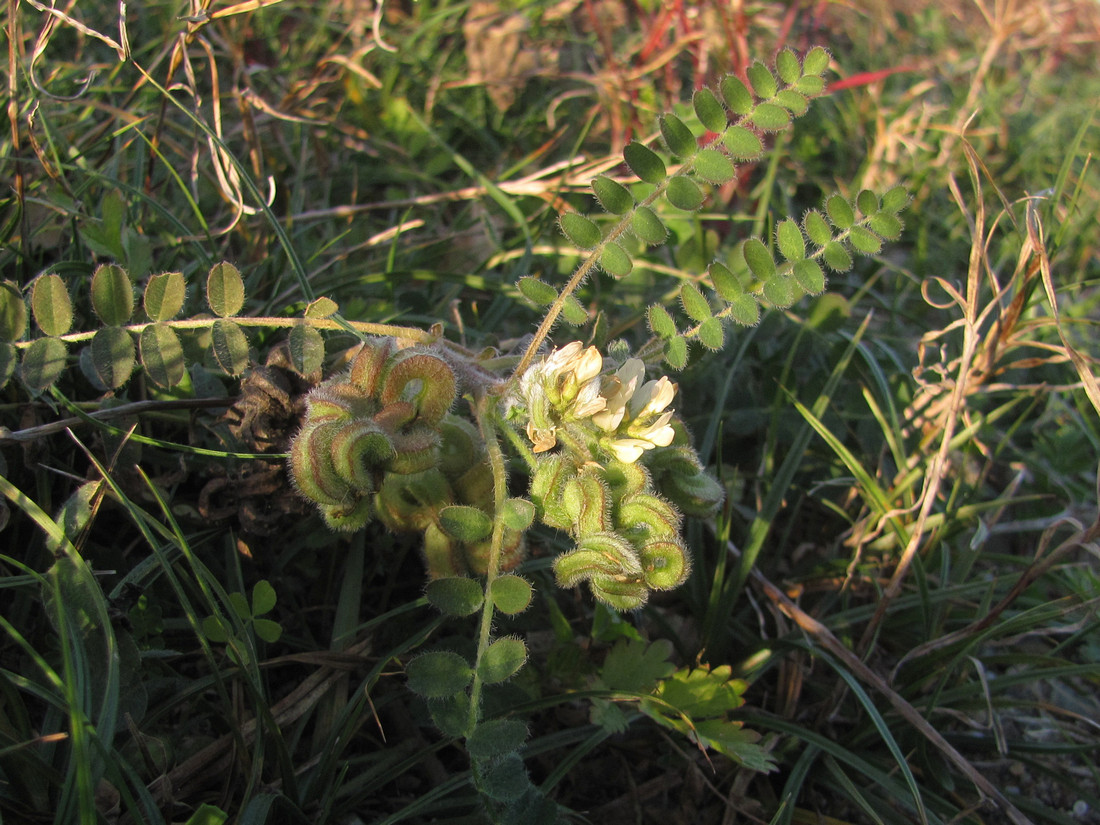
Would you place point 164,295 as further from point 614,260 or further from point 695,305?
point 695,305

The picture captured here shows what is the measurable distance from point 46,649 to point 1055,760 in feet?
7.28

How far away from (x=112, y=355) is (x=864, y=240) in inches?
59.8

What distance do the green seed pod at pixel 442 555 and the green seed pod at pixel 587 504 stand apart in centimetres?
25

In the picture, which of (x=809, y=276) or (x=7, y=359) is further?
(x=809, y=276)

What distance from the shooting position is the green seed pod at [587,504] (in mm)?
1439

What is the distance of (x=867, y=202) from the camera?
1.73 metres

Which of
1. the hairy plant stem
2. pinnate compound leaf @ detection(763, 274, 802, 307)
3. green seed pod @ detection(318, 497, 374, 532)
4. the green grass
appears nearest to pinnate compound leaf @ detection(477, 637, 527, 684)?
the hairy plant stem

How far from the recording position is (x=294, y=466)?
1.47 meters

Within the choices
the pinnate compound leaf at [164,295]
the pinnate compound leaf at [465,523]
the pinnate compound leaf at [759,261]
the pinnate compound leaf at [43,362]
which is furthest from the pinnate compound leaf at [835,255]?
the pinnate compound leaf at [43,362]

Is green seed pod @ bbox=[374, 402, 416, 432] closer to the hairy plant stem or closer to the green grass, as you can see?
the hairy plant stem

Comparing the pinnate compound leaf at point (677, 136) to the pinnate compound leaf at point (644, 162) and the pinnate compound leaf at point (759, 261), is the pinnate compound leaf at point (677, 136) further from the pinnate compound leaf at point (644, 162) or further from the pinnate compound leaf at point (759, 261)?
the pinnate compound leaf at point (759, 261)

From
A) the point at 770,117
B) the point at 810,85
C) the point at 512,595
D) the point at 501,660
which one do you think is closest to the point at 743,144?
the point at 770,117

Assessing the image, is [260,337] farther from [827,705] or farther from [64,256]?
[827,705]

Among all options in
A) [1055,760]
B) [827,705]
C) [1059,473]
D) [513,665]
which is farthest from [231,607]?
[1059,473]
